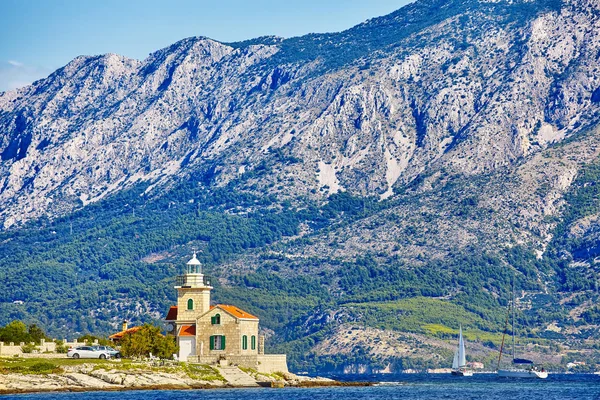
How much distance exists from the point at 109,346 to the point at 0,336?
11.2 m

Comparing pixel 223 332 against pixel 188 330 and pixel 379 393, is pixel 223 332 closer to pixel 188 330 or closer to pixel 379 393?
pixel 188 330

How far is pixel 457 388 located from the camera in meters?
174

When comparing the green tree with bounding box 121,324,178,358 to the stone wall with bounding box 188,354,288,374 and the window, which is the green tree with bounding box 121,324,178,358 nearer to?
the stone wall with bounding box 188,354,288,374

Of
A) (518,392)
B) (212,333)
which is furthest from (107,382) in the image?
(518,392)

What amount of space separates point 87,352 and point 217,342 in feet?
42.1

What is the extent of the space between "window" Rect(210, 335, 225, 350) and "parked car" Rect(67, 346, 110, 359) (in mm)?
10211

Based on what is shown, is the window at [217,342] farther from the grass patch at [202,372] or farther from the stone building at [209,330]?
the grass patch at [202,372]

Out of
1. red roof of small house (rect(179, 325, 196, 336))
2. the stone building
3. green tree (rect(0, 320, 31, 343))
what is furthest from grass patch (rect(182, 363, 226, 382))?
green tree (rect(0, 320, 31, 343))

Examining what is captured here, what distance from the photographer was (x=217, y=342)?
147 m

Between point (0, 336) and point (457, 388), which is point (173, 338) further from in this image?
point (457, 388)

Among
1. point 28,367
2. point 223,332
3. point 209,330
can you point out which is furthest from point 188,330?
point 28,367

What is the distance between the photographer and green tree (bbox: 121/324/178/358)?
14575 cm

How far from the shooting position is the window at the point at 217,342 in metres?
147

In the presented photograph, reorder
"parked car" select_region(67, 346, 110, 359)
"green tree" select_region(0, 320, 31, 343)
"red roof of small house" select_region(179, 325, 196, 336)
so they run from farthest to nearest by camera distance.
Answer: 1. "green tree" select_region(0, 320, 31, 343)
2. "red roof of small house" select_region(179, 325, 196, 336)
3. "parked car" select_region(67, 346, 110, 359)
